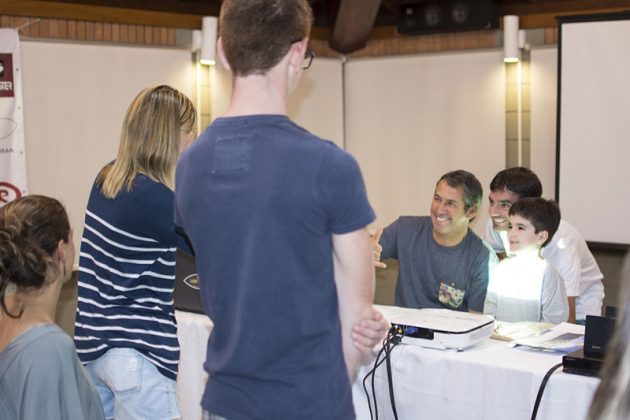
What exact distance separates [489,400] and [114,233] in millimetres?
1131

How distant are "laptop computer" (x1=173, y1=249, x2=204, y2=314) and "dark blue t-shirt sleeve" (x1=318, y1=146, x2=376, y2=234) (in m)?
1.83

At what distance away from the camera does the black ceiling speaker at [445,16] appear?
5.63m

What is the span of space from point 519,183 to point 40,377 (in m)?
2.21

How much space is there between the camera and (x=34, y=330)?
172cm

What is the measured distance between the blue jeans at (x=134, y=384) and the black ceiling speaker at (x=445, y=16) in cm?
424

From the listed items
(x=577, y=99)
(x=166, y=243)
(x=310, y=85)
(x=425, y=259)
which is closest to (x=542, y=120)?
(x=577, y=99)

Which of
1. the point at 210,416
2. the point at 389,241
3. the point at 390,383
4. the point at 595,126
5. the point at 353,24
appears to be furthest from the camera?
the point at 353,24

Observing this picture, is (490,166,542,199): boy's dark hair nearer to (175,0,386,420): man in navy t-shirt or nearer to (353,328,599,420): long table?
(353,328,599,420): long table

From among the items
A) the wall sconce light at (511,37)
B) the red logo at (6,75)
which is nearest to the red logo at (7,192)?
the red logo at (6,75)

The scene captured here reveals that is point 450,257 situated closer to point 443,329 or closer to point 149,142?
point 443,329

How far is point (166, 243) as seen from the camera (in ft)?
6.44

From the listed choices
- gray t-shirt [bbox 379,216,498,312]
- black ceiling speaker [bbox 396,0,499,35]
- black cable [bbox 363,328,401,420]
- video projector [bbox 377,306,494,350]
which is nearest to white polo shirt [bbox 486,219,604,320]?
gray t-shirt [bbox 379,216,498,312]

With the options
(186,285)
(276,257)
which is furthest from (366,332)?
(186,285)

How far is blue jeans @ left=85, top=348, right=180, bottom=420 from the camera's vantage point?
202cm
